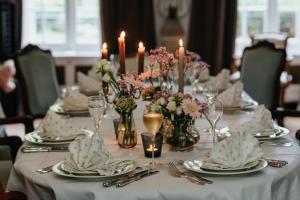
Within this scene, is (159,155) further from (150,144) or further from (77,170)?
(77,170)

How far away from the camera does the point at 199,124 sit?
8.82ft

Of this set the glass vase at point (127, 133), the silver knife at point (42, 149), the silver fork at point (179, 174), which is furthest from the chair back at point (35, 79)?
the silver fork at point (179, 174)

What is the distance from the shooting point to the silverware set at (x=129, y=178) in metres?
1.79

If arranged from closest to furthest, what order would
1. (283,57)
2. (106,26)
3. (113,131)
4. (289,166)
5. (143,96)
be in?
(289,166), (143,96), (113,131), (283,57), (106,26)

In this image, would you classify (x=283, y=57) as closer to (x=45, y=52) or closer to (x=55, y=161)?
(x=45, y=52)

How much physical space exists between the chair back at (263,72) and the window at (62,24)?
2969 mm

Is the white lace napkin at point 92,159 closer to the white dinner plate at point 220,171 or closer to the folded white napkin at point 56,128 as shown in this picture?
the white dinner plate at point 220,171

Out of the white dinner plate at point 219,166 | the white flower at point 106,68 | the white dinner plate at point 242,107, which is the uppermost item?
the white flower at point 106,68

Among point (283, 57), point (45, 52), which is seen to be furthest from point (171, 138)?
point (45, 52)

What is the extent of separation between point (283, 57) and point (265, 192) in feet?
7.04

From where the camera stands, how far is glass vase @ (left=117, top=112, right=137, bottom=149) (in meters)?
2.24

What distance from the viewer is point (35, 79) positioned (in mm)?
3896

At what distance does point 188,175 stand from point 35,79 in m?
2.25

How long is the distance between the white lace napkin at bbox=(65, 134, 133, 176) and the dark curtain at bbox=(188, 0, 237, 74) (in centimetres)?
443
